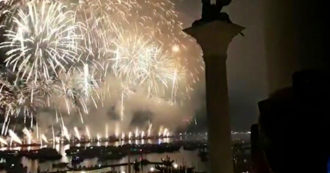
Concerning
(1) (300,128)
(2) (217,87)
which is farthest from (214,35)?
(1) (300,128)

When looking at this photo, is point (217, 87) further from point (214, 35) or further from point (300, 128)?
point (300, 128)

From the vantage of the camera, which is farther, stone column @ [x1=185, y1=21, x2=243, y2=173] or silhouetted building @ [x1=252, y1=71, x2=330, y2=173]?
stone column @ [x1=185, y1=21, x2=243, y2=173]

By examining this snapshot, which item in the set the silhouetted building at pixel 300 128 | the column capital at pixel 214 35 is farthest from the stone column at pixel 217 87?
the silhouetted building at pixel 300 128

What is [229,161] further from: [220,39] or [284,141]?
[284,141]

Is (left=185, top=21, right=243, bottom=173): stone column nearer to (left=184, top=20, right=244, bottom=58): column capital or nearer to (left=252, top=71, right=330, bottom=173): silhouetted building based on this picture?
(left=184, top=20, right=244, bottom=58): column capital

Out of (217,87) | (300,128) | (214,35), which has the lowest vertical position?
(300,128)

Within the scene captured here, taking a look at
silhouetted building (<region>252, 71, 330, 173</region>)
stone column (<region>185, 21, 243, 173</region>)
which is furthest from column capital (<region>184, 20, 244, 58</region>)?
silhouetted building (<region>252, 71, 330, 173</region>)

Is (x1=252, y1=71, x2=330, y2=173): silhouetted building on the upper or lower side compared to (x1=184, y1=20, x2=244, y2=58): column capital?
lower

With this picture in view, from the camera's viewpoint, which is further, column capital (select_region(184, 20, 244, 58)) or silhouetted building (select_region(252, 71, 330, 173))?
column capital (select_region(184, 20, 244, 58))

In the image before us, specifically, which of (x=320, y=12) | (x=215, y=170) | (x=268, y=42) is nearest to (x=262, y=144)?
(x=320, y=12)
